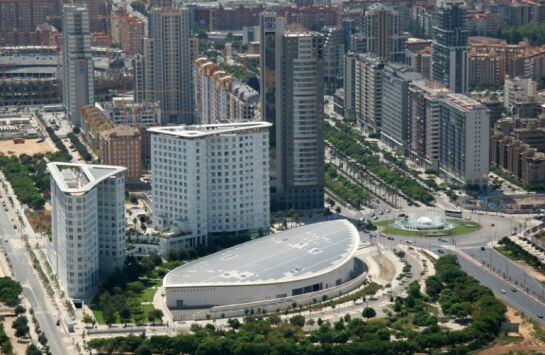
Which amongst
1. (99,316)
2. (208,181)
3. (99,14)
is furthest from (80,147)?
(99,14)

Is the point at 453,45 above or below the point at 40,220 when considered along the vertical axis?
above

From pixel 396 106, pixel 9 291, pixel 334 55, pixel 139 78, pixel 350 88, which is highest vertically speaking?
pixel 334 55

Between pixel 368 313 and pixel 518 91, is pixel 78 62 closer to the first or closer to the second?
pixel 518 91

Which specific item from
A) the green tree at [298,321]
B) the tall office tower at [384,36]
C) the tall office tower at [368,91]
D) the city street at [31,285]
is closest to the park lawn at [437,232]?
the green tree at [298,321]

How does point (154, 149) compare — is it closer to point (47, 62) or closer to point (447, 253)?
point (447, 253)

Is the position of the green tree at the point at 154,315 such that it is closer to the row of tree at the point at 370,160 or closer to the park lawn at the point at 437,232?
the park lawn at the point at 437,232

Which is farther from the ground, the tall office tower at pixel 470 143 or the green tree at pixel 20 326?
the tall office tower at pixel 470 143

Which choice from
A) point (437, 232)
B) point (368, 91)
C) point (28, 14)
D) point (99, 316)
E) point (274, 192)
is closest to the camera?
point (99, 316)
